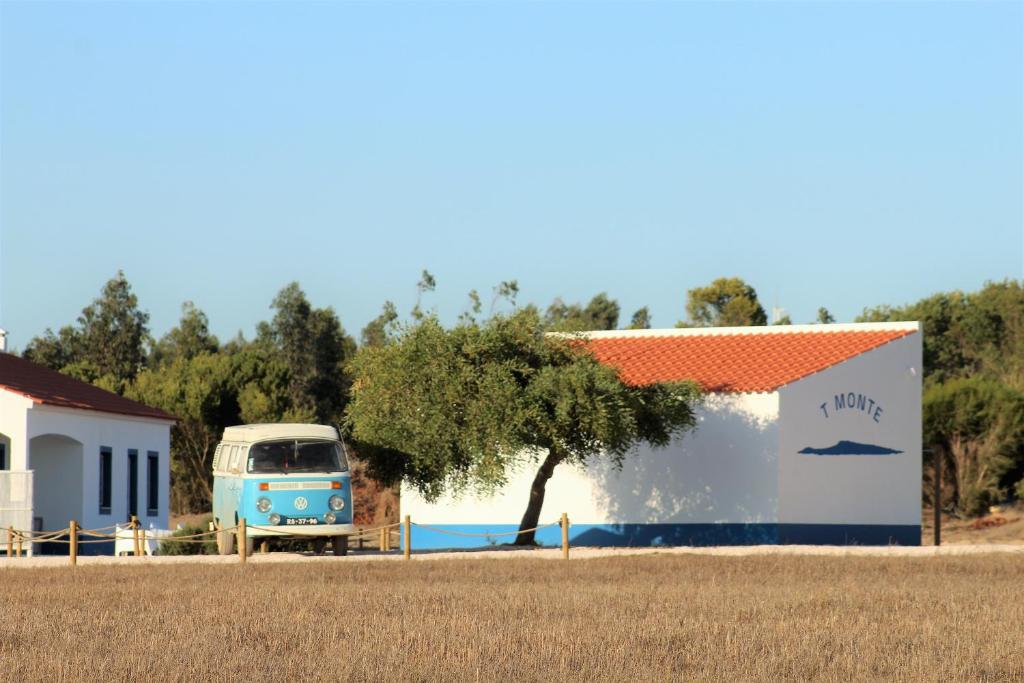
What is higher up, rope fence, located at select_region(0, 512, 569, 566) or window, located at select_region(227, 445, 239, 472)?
window, located at select_region(227, 445, 239, 472)

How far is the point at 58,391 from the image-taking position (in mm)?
36469

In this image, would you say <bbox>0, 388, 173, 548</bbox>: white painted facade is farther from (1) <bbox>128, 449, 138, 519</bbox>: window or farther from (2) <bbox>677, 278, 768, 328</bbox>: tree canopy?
(2) <bbox>677, 278, 768, 328</bbox>: tree canopy

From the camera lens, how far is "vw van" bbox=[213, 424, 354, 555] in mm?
29969

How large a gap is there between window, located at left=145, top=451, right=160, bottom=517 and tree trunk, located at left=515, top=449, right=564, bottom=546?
931 cm

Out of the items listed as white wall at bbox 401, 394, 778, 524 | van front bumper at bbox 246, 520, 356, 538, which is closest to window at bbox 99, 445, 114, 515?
white wall at bbox 401, 394, 778, 524

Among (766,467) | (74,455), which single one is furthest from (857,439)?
(74,455)

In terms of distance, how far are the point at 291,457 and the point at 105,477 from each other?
27.5ft

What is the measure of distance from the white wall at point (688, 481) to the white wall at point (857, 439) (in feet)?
1.64

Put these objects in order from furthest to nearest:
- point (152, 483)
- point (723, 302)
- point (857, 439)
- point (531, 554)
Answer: point (723, 302), point (152, 483), point (857, 439), point (531, 554)

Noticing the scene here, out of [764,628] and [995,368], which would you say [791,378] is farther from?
[995,368]

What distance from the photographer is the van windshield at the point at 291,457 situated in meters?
30.1

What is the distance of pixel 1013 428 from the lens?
4972cm

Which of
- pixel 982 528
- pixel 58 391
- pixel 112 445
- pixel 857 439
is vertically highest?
pixel 58 391

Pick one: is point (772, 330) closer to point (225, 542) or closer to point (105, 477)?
point (225, 542)
